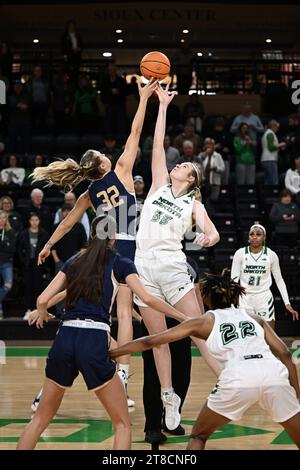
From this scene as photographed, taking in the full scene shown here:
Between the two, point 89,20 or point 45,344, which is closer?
point 45,344

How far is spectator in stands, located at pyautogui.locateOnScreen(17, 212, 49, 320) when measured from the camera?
A: 14484mm

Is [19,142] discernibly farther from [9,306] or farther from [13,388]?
[13,388]

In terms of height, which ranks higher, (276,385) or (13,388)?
(276,385)

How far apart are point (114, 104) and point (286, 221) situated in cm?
496

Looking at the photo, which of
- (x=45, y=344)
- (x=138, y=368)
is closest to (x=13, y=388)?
(x=138, y=368)

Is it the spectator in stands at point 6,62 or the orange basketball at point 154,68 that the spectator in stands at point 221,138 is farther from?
the orange basketball at point 154,68

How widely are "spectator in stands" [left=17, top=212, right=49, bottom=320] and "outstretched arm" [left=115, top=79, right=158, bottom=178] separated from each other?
6.73m

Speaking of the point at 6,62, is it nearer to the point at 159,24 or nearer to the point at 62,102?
the point at 62,102

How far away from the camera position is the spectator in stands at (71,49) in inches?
774

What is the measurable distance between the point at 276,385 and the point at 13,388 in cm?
495

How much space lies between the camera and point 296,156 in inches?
688

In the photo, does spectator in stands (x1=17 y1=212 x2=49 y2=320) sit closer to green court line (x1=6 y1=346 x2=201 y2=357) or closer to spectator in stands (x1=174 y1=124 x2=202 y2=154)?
green court line (x1=6 y1=346 x2=201 y2=357)

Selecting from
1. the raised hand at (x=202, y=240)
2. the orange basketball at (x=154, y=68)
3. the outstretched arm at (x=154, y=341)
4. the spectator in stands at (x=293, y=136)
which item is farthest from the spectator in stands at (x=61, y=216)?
the outstretched arm at (x=154, y=341)

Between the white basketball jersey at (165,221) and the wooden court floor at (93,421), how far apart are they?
1.51 meters
